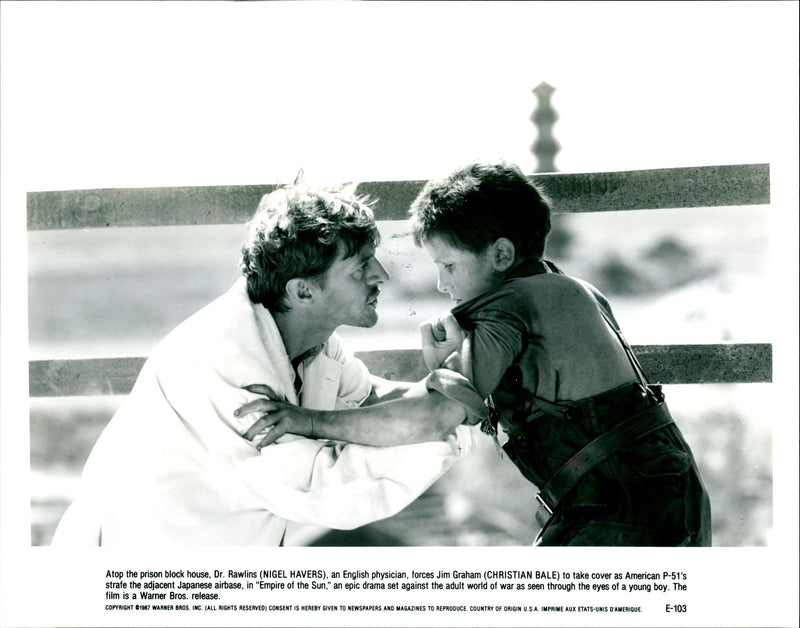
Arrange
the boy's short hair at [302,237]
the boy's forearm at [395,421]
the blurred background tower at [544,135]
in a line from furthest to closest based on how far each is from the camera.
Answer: the blurred background tower at [544,135] → the boy's short hair at [302,237] → the boy's forearm at [395,421]

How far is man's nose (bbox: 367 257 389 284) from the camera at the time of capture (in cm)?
222

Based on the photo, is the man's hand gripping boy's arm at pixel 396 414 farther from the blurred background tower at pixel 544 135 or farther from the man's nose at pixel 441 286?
the blurred background tower at pixel 544 135

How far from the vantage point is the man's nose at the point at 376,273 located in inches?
87.6

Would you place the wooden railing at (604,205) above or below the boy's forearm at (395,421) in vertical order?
above

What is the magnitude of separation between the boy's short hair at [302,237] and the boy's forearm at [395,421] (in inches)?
12.7

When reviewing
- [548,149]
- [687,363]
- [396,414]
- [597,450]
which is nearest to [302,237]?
[396,414]

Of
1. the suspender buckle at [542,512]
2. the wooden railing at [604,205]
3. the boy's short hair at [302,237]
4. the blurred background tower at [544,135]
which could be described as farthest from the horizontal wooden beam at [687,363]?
the blurred background tower at [544,135]

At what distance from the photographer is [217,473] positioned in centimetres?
215

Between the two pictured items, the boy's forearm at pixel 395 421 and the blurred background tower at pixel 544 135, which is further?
the blurred background tower at pixel 544 135

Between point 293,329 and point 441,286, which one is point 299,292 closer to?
point 293,329

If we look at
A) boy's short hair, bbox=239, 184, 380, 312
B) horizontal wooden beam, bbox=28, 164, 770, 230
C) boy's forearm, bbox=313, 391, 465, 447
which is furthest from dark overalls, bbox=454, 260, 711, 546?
boy's short hair, bbox=239, 184, 380, 312

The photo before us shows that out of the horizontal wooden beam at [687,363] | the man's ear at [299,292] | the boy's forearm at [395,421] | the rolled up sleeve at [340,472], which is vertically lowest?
the rolled up sleeve at [340,472]

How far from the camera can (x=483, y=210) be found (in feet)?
7.02

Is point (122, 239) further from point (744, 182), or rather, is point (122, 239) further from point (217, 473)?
point (744, 182)
